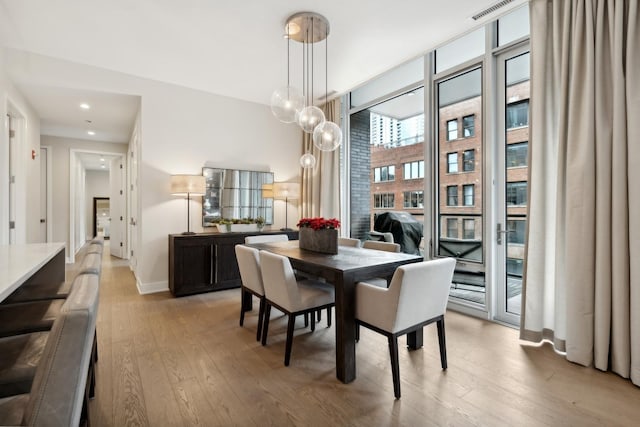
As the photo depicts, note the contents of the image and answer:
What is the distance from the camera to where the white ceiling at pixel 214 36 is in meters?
2.75

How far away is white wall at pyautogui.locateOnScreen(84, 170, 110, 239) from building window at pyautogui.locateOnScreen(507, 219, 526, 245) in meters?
13.5

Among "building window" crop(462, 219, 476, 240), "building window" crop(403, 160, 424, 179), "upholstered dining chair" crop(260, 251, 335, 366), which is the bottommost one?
"upholstered dining chair" crop(260, 251, 335, 366)

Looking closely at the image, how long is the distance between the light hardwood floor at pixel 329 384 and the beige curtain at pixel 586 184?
337mm

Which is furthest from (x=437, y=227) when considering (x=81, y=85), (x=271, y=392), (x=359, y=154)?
(x=81, y=85)

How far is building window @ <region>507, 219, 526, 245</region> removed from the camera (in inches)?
117

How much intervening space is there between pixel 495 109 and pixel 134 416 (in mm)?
3830

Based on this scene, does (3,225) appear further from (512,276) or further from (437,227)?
(512,276)

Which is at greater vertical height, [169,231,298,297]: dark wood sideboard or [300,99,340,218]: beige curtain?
[300,99,340,218]: beige curtain

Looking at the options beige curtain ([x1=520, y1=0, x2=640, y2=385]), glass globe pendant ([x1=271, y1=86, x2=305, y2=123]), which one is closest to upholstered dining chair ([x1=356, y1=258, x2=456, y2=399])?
beige curtain ([x1=520, y1=0, x2=640, y2=385])

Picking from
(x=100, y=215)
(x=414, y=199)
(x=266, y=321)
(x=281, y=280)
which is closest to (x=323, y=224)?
(x=281, y=280)

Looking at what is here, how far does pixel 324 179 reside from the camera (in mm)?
5012

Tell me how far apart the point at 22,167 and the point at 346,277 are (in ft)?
15.8

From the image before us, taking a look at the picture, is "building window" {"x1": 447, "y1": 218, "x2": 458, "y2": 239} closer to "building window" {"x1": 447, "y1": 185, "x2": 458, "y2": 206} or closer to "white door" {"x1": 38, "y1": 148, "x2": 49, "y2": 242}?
"building window" {"x1": 447, "y1": 185, "x2": 458, "y2": 206}

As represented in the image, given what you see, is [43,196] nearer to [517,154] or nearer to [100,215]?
[100,215]
